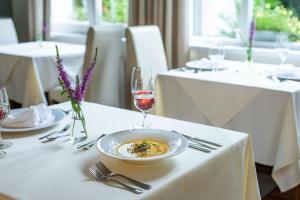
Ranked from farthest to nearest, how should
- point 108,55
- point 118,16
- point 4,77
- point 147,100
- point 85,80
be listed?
point 118,16 → point 4,77 → point 108,55 → point 147,100 → point 85,80

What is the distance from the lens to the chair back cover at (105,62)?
281cm

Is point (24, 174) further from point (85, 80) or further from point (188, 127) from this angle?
point (188, 127)

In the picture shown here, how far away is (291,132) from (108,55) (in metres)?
1.47

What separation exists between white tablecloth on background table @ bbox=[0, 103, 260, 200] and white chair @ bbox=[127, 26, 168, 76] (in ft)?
4.28

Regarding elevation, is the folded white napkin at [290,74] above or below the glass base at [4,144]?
above

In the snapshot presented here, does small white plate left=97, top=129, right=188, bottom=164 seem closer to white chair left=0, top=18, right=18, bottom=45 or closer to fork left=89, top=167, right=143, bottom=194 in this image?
fork left=89, top=167, right=143, bottom=194

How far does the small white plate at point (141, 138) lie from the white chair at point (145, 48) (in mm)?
1483

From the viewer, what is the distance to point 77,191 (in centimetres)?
90

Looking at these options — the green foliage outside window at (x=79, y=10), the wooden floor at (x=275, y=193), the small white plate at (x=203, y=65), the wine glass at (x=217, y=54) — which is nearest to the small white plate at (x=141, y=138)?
the wooden floor at (x=275, y=193)

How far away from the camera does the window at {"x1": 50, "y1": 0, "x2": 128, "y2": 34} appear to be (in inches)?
165

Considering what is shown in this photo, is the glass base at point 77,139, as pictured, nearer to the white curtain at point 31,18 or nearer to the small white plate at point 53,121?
the small white plate at point 53,121

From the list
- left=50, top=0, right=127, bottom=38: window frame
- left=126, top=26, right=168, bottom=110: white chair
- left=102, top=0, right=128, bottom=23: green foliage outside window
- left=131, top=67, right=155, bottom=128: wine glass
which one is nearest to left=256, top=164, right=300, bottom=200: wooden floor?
left=126, top=26, right=168, bottom=110: white chair

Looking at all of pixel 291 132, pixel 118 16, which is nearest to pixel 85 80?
pixel 291 132

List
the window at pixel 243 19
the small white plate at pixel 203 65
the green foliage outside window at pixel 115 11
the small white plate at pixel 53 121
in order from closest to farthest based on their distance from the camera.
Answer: the small white plate at pixel 53 121
the small white plate at pixel 203 65
the window at pixel 243 19
the green foliage outside window at pixel 115 11
